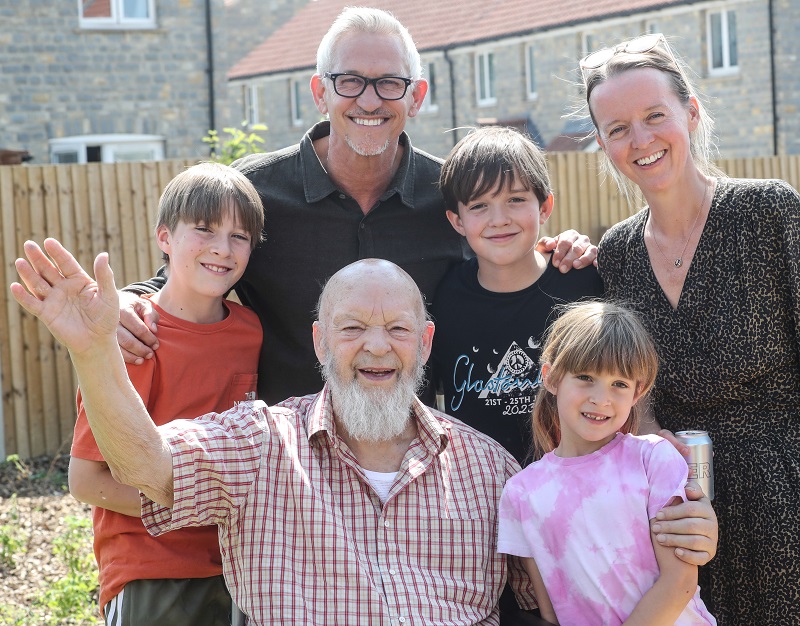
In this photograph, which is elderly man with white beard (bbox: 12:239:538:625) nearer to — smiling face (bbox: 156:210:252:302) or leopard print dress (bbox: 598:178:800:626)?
smiling face (bbox: 156:210:252:302)

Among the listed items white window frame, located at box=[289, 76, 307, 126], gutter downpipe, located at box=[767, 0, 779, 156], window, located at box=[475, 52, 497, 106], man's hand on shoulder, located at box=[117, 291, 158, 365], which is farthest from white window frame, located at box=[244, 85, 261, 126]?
man's hand on shoulder, located at box=[117, 291, 158, 365]

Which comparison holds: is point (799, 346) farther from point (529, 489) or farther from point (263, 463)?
point (263, 463)

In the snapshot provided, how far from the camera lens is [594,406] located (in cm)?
284

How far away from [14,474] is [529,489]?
5848mm

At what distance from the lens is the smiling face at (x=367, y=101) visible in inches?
147

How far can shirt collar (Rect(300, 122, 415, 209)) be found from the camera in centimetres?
386

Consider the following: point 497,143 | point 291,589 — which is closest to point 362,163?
point 497,143

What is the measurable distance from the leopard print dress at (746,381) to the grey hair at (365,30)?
4.28 ft

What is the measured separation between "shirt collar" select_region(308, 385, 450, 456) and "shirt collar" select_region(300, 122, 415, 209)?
995 mm

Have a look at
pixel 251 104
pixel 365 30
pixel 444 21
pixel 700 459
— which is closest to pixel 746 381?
pixel 700 459

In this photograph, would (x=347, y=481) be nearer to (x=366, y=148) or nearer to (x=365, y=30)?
(x=366, y=148)

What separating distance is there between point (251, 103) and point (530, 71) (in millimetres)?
11453

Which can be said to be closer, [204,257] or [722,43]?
[204,257]

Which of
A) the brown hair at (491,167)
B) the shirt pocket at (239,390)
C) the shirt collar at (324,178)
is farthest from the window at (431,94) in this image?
the shirt pocket at (239,390)
